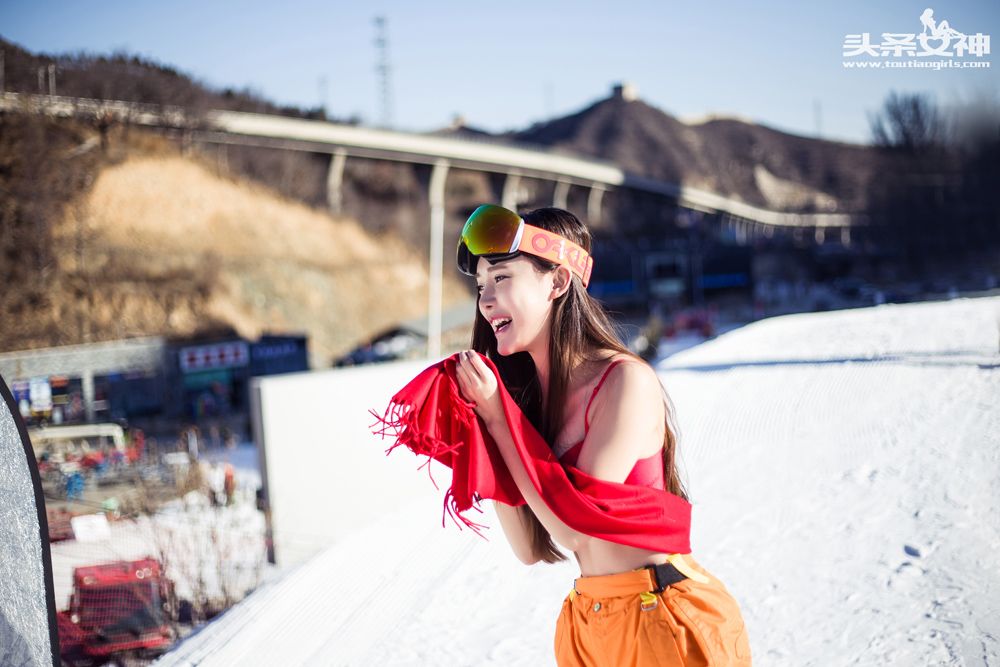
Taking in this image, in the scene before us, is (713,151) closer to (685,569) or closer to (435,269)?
(435,269)

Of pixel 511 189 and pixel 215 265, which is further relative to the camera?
pixel 511 189

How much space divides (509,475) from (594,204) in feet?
235

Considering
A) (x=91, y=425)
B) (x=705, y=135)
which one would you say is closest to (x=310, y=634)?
(x=91, y=425)

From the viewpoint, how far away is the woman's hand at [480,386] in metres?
1.87

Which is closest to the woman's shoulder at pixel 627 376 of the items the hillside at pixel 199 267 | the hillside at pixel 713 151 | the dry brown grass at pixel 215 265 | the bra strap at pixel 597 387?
the bra strap at pixel 597 387

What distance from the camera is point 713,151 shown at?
142m

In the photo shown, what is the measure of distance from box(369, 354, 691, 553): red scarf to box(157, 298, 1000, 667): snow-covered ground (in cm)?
265

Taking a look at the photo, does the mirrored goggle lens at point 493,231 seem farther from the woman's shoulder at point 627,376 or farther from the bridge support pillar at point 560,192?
the bridge support pillar at point 560,192

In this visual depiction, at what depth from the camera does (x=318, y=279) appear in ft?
136

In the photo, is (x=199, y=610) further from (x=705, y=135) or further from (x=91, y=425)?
(x=705, y=135)

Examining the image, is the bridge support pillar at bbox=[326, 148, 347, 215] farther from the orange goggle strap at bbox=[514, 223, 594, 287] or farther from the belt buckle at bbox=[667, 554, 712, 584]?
the belt buckle at bbox=[667, 554, 712, 584]

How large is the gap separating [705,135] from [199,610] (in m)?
152

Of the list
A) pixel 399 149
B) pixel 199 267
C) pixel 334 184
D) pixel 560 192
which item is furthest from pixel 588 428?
pixel 560 192

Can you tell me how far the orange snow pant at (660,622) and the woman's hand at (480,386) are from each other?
1.86 feet
